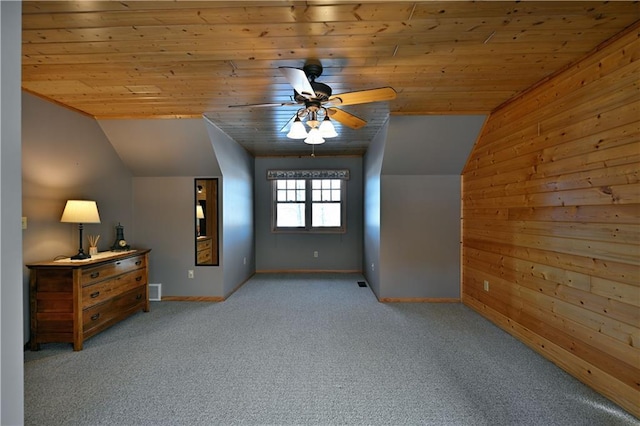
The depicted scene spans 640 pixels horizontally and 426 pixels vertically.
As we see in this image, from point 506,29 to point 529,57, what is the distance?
52cm

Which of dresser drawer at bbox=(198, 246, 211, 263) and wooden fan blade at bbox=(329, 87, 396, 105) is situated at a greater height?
wooden fan blade at bbox=(329, 87, 396, 105)

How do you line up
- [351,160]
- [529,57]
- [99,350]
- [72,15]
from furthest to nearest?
[351,160]
[99,350]
[529,57]
[72,15]

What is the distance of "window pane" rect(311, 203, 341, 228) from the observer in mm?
6117

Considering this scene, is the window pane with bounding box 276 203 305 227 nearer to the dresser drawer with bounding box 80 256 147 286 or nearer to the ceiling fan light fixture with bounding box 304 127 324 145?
the dresser drawer with bounding box 80 256 147 286

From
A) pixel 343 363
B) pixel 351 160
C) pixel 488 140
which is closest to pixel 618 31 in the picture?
pixel 488 140

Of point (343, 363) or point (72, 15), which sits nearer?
point (72, 15)

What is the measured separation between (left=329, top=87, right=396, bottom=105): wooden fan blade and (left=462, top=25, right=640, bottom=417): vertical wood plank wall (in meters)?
1.49

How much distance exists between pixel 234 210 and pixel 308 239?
6.33 feet

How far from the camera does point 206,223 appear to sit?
14.0 feet

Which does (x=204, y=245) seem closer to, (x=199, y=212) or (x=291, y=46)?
(x=199, y=212)

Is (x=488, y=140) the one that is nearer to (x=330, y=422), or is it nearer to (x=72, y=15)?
(x=330, y=422)

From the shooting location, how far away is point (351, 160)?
6.05m

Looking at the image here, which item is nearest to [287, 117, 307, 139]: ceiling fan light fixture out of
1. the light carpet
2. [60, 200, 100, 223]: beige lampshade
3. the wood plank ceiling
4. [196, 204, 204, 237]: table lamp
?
the wood plank ceiling

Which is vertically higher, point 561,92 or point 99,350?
point 561,92
